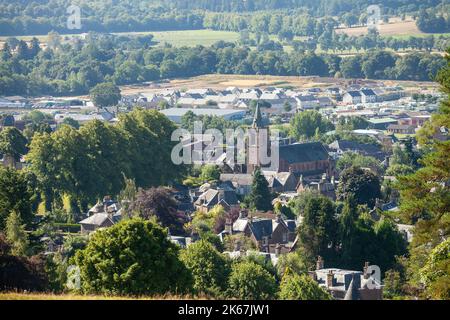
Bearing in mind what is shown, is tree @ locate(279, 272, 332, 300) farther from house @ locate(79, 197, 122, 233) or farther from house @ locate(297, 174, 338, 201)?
house @ locate(297, 174, 338, 201)

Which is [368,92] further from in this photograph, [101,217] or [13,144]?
[101,217]

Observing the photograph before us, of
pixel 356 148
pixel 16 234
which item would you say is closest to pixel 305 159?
pixel 356 148

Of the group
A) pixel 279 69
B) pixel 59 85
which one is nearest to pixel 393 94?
pixel 279 69

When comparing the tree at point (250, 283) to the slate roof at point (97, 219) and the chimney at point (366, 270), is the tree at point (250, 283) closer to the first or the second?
the chimney at point (366, 270)

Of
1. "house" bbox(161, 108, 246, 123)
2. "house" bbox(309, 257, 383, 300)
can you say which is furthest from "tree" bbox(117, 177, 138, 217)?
"house" bbox(161, 108, 246, 123)

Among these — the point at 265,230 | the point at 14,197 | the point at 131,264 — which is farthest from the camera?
the point at 265,230

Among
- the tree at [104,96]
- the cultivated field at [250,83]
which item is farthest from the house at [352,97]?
the tree at [104,96]

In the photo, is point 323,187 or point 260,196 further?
point 323,187
